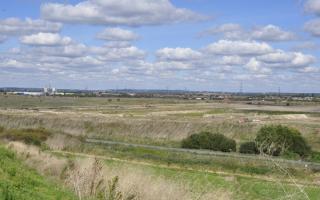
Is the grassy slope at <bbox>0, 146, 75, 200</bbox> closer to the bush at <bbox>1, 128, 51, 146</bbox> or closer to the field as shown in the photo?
the field

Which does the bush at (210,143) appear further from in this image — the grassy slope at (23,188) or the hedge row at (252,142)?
the grassy slope at (23,188)

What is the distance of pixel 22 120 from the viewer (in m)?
80.1

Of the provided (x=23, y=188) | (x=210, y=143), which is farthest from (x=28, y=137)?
(x=23, y=188)

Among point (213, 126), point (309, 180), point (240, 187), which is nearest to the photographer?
point (240, 187)

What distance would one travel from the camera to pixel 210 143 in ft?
186

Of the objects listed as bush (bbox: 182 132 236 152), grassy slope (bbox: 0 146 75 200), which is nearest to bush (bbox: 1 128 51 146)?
bush (bbox: 182 132 236 152)

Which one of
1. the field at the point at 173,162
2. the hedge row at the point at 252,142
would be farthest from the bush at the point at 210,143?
the field at the point at 173,162

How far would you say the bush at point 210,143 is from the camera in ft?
185

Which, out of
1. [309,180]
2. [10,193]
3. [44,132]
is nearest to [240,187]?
[309,180]

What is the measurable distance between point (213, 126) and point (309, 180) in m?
42.7

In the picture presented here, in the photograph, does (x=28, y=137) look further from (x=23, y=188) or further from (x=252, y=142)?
(x=23, y=188)

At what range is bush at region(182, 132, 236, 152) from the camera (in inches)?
2221

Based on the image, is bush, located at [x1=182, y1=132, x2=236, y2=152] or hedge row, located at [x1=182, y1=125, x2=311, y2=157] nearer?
hedge row, located at [x1=182, y1=125, x2=311, y2=157]

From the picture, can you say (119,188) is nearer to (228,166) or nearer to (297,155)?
(228,166)
